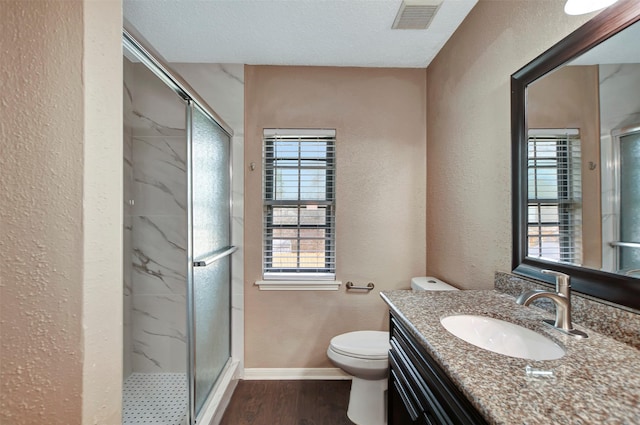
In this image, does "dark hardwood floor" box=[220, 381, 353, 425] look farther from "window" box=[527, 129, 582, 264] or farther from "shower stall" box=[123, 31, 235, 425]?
"window" box=[527, 129, 582, 264]

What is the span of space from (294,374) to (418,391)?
1.45 m

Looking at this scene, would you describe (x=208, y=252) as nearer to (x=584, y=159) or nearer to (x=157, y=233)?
(x=157, y=233)

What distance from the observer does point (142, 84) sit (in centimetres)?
207

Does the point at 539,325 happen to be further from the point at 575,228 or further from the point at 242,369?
the point at 242,369

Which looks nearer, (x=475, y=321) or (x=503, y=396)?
(x=503, y=396)

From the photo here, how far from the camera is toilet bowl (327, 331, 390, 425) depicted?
154cm

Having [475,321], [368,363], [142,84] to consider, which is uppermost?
[142,84]

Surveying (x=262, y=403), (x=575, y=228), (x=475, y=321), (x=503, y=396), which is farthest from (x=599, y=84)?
(x=262, y=403)

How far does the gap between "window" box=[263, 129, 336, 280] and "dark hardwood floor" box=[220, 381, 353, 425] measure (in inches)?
31.4

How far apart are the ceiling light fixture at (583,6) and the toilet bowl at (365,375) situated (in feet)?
5.46

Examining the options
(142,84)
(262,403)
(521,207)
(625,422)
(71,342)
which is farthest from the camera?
(142,84)

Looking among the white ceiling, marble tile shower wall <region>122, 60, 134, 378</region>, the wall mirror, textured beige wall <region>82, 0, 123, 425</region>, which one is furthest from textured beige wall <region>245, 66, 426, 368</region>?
textured beige wall <region>82, 0, 123, 425</region>

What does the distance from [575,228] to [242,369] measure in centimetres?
220

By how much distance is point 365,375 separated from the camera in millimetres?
1567
